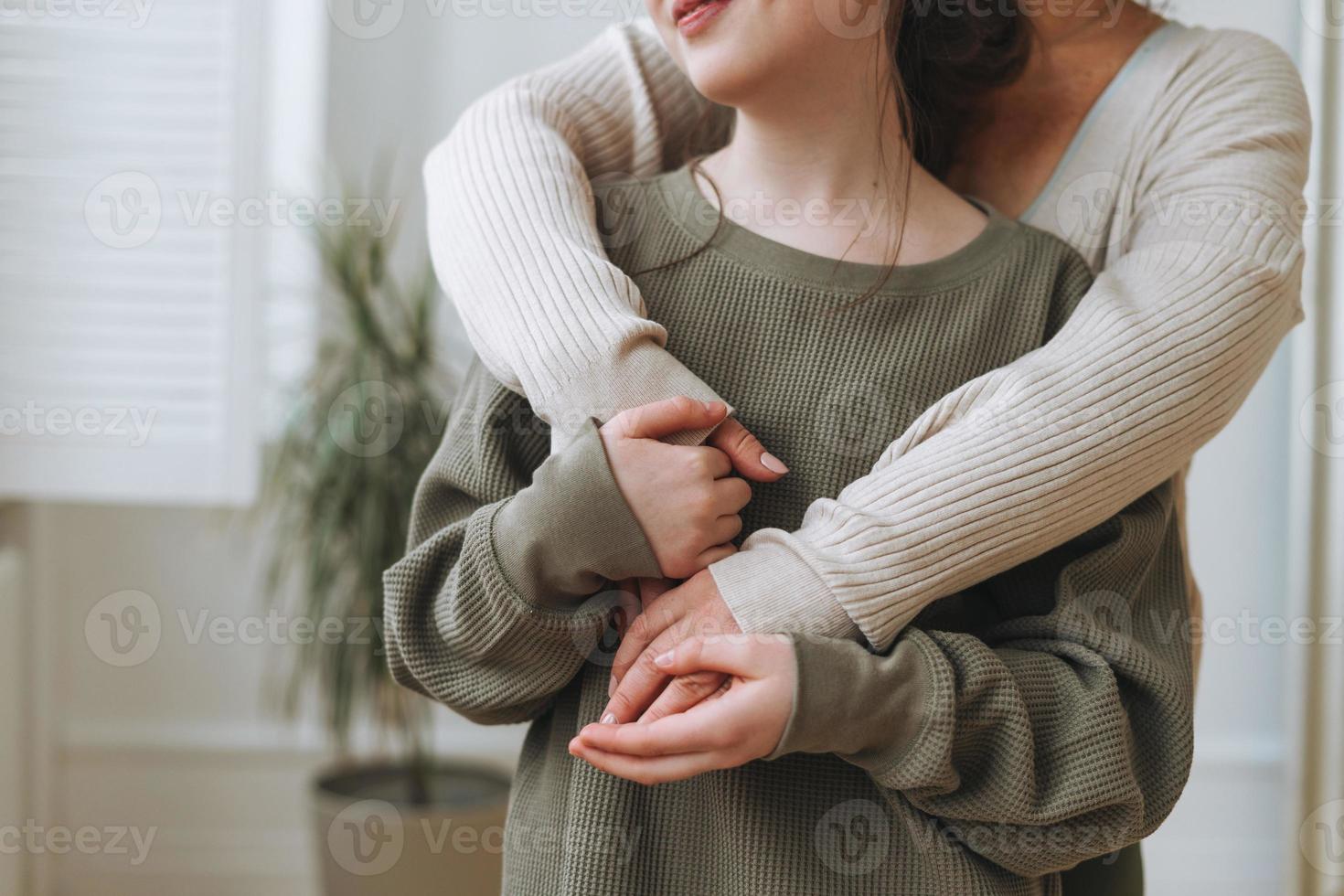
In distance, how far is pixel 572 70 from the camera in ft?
3.23

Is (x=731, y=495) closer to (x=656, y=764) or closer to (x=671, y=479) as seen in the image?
(x=671, y=479)

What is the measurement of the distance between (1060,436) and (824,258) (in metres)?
0.22

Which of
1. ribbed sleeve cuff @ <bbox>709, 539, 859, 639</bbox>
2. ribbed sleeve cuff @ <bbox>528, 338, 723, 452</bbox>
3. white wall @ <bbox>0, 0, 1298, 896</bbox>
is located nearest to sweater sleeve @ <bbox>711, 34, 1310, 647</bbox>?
ribbed sleeve cuff @ <bbox>709, 539, 859, 639</bbox>

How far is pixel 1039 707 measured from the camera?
0.79m

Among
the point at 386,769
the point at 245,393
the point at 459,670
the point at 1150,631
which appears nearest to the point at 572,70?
the point at 459,670

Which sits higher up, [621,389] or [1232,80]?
[1232,80]

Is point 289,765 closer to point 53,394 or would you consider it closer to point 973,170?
point 53,394

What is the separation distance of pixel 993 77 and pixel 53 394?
1596mm

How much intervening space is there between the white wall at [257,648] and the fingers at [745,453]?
157 centimetres

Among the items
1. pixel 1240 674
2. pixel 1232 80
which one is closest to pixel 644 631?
pixel 1232 80

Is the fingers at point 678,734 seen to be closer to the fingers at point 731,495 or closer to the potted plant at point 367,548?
the fingers at point 731,495

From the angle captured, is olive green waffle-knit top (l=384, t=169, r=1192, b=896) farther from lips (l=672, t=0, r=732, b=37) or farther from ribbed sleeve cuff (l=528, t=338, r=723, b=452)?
lips (l=672, t=0, r=732, b=37)

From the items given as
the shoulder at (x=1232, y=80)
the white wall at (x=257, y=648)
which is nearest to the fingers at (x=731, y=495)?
the shoulder at (x=1232, y=80)

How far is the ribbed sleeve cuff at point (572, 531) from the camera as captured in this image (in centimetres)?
74
